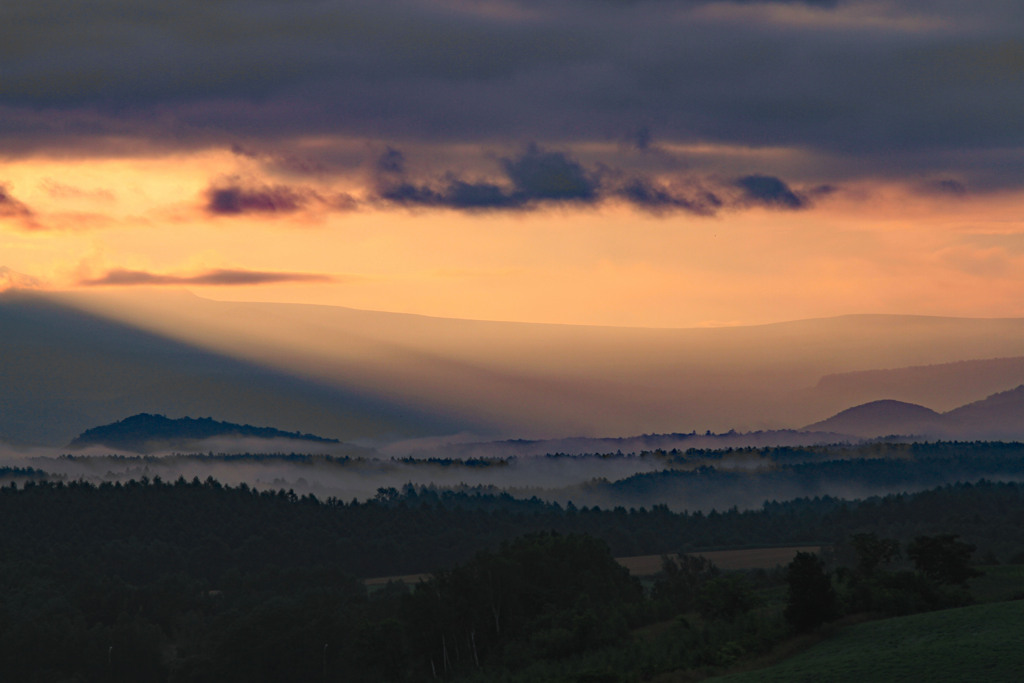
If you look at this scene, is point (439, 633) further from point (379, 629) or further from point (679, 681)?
point (679, 681)

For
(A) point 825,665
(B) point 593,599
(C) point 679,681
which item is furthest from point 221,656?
(A) point 825,665

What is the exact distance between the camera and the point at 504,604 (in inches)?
6732

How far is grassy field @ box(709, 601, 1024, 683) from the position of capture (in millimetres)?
72500

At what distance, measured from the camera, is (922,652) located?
79.0 m

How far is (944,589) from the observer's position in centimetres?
10888

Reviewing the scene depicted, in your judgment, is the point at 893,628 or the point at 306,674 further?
the point at 306,674

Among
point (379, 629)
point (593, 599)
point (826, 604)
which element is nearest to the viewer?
point (826, 604)

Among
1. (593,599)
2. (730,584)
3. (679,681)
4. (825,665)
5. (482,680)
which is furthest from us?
(593,599)

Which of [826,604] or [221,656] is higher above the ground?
[826,604]

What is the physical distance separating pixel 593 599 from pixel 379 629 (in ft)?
117

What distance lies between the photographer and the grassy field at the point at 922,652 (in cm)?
7250

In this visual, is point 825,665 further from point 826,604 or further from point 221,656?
point 221,656

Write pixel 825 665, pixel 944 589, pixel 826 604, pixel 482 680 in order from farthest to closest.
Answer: pixel 482 680 < pixel 944 589 < pixel 826 604 < pixel 825 665

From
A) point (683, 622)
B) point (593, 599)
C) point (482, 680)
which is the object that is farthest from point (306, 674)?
point (683, 622)
